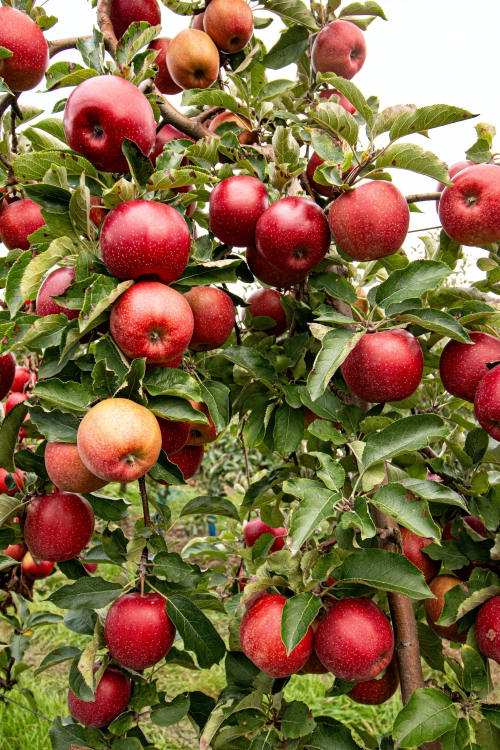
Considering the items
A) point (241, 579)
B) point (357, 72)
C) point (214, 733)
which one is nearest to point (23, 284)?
point (214, 733)

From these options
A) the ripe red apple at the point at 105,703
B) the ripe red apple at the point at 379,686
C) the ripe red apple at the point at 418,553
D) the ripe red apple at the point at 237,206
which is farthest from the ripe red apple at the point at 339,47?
the ripe red apple at the point at 105,703

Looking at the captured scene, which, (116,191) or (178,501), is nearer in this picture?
(116,191)

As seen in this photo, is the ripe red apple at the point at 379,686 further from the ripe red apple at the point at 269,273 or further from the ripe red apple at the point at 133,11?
the ripe red apple at the point at 133,11

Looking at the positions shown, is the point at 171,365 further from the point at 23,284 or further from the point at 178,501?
the point at 178,501

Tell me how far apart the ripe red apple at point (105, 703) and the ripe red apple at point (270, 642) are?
42 centimetres

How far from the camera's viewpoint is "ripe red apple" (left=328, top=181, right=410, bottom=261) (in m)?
1.14

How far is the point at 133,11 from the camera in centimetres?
160

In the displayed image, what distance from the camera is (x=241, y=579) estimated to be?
1.83 m

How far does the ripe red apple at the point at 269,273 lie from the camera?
4.33ft

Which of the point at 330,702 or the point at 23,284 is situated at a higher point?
the point at 23,284

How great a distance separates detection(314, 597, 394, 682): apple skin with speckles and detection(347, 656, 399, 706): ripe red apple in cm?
14

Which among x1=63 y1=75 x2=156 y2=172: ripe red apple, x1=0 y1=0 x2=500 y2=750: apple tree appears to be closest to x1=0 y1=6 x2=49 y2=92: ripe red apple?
x1=0 y1=0 x2=500 y2=750: apple tree

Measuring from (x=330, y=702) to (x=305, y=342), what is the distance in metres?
2.78

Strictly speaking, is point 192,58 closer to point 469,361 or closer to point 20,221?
point 20,221
